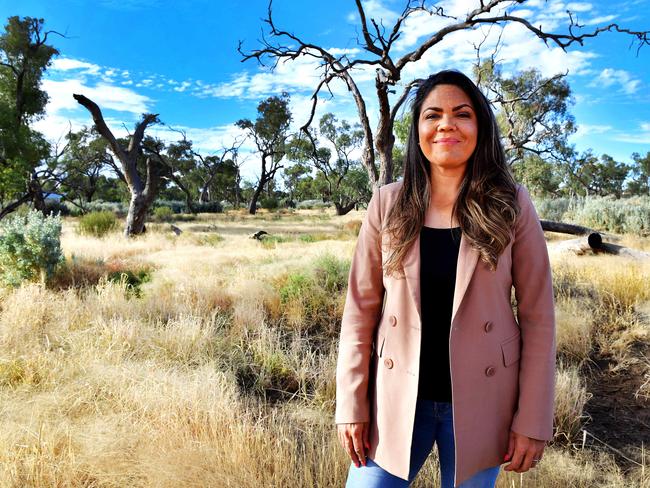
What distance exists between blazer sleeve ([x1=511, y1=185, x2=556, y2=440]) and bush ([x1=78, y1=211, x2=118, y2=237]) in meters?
15.6

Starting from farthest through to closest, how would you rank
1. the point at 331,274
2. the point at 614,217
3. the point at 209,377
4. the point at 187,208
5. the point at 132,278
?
1. the point at 187,208
2. the point at 614,217
3. the point at 132,278
4. the point at 331,274
5. the point at 209,377

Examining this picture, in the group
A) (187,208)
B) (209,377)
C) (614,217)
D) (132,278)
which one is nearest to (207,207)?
(187,208)

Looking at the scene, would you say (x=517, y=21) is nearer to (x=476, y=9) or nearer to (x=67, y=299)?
(x=476, y=9)

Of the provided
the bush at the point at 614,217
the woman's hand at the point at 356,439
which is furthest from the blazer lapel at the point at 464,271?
the bush at the point at 614,217

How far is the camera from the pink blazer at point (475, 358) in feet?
4.98

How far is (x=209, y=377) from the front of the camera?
11.7ft

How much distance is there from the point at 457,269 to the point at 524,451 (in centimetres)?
68

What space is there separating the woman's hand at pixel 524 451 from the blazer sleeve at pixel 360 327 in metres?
0.53

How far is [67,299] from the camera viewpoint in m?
5.77

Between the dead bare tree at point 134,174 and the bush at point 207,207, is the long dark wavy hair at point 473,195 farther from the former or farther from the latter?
the bush at point 207,207

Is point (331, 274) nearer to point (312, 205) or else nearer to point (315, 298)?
point (315, 298)

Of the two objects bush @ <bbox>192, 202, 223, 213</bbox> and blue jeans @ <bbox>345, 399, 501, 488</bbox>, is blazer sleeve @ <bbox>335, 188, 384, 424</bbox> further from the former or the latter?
bush @ <bbox>192, 202, 223, 213</bbox>

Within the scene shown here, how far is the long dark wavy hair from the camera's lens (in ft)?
5.01

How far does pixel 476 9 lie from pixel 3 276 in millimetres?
10643
